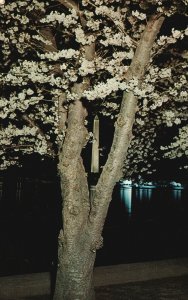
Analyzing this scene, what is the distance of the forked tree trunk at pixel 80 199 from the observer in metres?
6.46

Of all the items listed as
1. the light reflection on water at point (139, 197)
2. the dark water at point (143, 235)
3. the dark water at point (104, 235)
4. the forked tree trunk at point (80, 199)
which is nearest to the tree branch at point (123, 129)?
the forked tree trunk at point (80, 199)

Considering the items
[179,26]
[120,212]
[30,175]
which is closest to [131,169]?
[179,26]

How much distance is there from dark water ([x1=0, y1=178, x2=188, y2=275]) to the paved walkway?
2.54 ft

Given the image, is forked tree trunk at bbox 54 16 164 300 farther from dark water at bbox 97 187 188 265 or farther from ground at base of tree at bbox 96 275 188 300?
dark water at bbox 97 187 188 265

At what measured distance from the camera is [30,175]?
1314 inches

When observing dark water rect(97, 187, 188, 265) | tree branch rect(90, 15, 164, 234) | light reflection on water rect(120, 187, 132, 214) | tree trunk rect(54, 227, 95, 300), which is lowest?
dark water rect(97, 187, 188, 265)

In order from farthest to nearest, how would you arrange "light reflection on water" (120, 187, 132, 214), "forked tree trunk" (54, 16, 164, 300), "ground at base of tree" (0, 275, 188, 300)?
"light reflection on water" (120, 187, 132, 214) < "ground at base of tree" (0, 275, 188, 300) < "forked tree trunk" (54, 16, 164, 300)

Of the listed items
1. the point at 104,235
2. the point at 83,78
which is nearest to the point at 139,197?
the point at 104,235

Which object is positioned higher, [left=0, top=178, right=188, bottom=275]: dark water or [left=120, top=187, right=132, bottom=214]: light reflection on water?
[left=120, top=187, right=132, bottom=214]: light reflection on water

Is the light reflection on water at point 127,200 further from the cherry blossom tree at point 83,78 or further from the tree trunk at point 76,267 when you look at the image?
the cherry blossom tree at point 83,78

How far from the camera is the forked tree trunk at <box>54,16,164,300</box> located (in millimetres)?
6457

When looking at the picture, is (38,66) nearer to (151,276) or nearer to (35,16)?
(35,16)

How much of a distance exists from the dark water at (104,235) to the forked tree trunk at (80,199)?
202 centimetres

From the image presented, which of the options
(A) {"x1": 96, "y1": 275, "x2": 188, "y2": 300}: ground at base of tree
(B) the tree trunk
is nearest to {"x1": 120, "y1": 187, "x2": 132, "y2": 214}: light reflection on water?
(A) {"x1": 96, "y1": 275, "x2": 188, "y2": 300}: ground at base of tree
